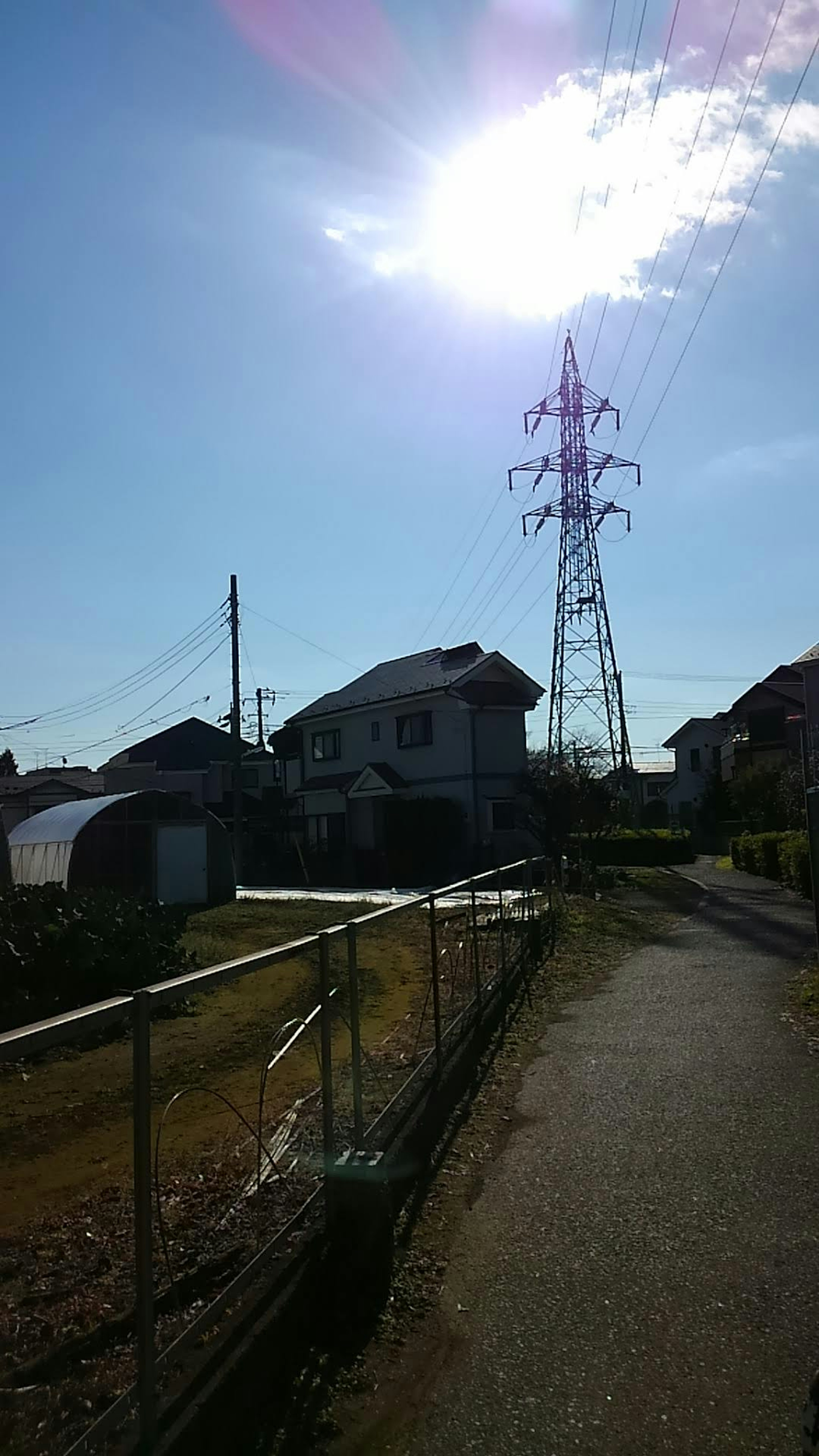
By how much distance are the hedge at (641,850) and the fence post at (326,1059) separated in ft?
93.1

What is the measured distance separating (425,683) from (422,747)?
2158 mm

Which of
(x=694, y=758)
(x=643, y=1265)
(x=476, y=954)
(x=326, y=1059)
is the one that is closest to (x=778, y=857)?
(x=476, y=954)

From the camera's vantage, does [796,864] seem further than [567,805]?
No

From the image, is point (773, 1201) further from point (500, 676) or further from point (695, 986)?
point (500, 676)

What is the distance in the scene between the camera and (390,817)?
34.4 metres

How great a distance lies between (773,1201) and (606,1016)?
190 inches

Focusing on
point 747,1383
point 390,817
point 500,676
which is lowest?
point 747,1383

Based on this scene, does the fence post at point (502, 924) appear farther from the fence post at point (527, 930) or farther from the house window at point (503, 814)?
the house window at point (503, 814)

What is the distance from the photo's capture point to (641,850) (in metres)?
33.6

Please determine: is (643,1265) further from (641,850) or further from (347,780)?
(347,780)

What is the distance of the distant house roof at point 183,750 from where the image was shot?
5553cm

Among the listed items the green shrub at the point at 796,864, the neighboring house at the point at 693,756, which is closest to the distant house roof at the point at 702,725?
the neighboring house at the point at 693,756

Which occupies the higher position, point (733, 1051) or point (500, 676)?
point (500, 676)

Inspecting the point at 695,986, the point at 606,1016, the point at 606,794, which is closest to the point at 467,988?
the point at 606,1016
